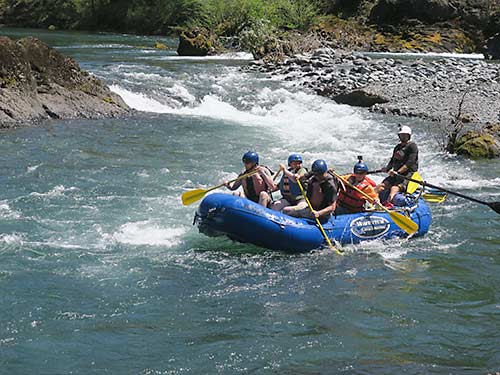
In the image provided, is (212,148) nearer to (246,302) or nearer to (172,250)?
(172,250)

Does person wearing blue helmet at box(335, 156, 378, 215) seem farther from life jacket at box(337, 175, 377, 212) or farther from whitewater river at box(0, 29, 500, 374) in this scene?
whitewater river at box(0, 29, 500, 374)

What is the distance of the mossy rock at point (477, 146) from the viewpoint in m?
14.1

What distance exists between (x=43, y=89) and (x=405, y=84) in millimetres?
10705

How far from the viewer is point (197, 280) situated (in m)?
7.58

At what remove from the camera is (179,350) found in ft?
19.5

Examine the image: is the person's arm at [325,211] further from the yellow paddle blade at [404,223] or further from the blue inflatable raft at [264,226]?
the yellow paddle blade at [404,223]

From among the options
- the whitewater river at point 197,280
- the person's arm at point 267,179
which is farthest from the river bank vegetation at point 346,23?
the person's arm at point 267,179

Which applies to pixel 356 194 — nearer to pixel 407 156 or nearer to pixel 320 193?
pixel 320 193

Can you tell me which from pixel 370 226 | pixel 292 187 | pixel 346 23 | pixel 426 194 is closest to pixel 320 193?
pixel 292 187

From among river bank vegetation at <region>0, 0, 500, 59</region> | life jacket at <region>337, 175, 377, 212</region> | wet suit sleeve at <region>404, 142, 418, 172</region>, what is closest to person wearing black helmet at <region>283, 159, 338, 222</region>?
life jacket at <region>337, 175, 377, 212</region>

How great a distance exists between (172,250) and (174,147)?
598cm

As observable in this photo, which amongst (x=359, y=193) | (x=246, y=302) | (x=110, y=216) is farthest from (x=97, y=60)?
(x=246, y=302)

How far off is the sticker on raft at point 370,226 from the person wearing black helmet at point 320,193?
41 cm

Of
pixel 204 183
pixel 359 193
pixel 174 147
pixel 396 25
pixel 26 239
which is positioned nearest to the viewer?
pixel 26 239
